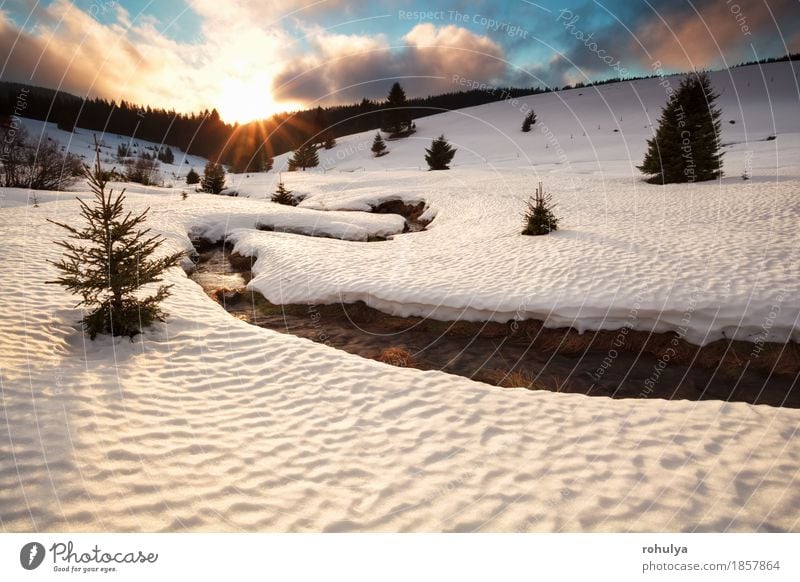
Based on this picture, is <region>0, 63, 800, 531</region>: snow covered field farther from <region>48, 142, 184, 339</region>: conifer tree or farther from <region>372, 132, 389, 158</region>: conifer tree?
<region>372, 132, 389, 158</region>: conifer tree

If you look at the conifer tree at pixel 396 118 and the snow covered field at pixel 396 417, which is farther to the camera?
the conifer tree at pixel 396 118

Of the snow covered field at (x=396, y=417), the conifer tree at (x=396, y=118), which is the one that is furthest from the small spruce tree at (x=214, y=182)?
the conifer tree at (x=396, y=118)

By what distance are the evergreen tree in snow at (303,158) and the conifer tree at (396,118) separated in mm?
24117

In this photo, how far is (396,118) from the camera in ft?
265

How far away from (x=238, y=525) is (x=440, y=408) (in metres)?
3.29

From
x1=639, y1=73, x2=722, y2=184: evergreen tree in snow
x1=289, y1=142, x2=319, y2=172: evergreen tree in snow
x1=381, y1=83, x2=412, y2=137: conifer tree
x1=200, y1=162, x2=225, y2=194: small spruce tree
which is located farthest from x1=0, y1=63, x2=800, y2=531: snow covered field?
x1=381, y1=83, x2=412, y2=137: conifer tree

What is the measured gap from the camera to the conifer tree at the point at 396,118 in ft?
248

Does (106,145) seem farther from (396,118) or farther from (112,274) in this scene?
(112,274)

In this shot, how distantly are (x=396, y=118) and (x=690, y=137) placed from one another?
67.5m

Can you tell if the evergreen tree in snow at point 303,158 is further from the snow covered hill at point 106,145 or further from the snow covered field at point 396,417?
the snow covered field at point 396,417

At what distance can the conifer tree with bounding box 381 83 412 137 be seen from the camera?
75500 mm

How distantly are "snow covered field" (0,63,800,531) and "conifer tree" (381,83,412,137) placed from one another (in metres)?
73.6

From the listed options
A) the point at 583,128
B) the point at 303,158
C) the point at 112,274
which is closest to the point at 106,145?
the point at 303,158

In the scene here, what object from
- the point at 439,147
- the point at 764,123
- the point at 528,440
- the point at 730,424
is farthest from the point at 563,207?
the point at 764,123
